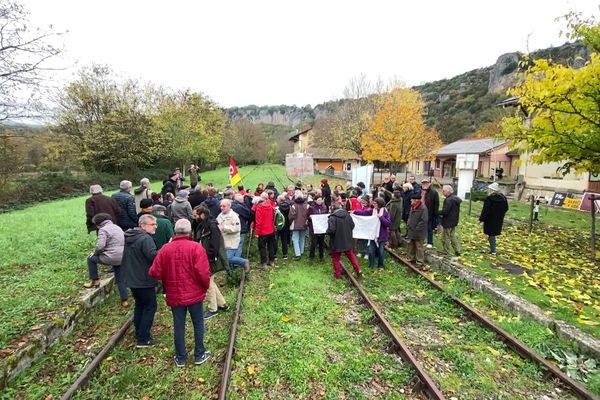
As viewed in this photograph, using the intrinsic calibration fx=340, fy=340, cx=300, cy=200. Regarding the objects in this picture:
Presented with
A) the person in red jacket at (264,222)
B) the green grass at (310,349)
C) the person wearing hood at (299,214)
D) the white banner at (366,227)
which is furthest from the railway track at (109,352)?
the white banner at (366,227)

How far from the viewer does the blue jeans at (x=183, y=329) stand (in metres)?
4.85

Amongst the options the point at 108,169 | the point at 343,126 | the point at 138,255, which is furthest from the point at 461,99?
the point at 138,255

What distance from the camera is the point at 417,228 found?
8945 millimetres

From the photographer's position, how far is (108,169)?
101ft

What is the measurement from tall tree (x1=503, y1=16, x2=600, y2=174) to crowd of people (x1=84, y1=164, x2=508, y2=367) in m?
2.41

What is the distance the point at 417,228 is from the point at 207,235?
17.9ft

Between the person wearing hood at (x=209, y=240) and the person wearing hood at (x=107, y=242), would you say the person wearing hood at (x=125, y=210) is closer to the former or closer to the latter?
the person wearing hood at (x=107, y=242)

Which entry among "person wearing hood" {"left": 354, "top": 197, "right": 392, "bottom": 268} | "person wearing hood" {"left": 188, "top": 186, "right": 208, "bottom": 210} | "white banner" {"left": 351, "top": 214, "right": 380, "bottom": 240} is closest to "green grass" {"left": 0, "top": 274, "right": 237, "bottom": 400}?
"white banner" {"left": 351, "top": 214, "right": 380, "bottom": 240}

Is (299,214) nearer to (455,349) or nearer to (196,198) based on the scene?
(196,198)

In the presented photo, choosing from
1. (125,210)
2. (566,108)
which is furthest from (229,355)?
(566,108)

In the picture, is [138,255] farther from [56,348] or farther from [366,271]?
[366,271]

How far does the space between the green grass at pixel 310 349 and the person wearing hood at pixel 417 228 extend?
8.46 feet

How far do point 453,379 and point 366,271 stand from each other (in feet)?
14.3

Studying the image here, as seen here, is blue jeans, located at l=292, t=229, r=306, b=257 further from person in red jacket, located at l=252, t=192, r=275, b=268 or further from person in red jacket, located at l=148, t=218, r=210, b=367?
person in red jacket, located at l=148, t=218, r=210, b=367
